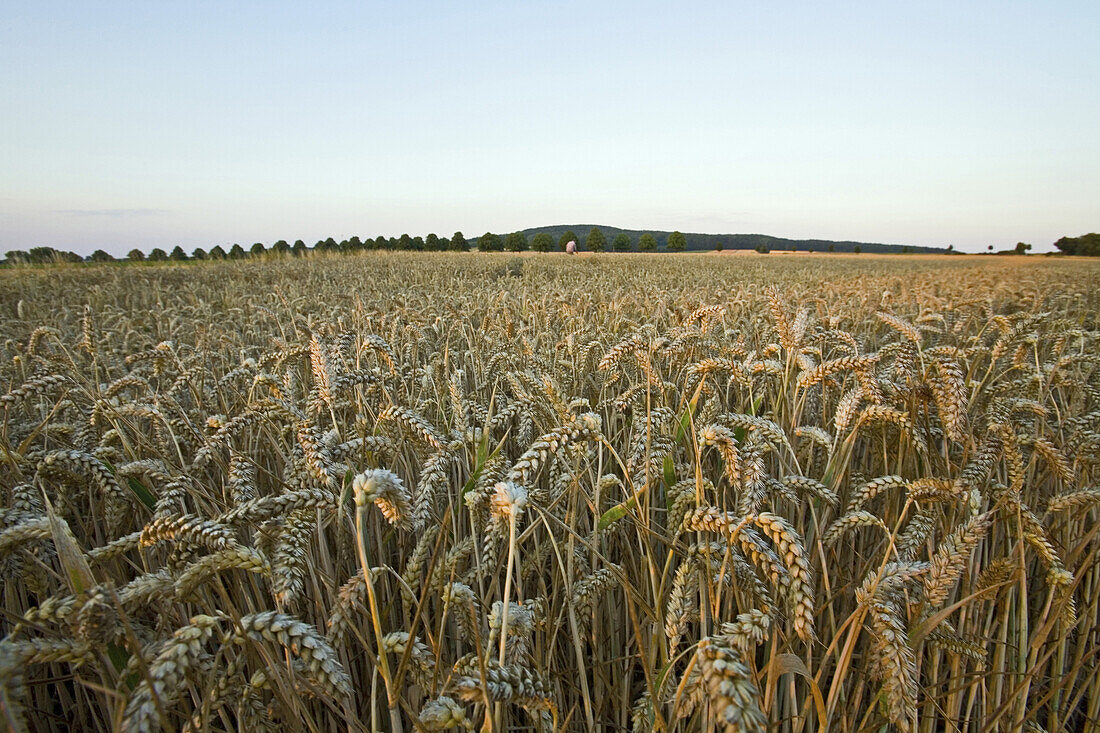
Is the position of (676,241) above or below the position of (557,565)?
above

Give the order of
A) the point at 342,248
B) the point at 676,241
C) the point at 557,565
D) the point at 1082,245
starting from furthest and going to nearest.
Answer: the point at 676,241, the point at 1082,245, the point at 342,248, the point at 557,565

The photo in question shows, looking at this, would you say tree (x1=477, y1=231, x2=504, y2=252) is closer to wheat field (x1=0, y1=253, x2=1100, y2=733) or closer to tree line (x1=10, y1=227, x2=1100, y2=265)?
tree line (x1=10, y1=227, x2=1100, y2=265)

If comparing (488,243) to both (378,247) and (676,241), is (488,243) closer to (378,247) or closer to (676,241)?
(378,247)

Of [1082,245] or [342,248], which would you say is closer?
[342,248]

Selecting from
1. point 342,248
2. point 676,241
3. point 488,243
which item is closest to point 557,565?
point 342,248

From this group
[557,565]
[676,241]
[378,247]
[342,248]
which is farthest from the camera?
[676,241]

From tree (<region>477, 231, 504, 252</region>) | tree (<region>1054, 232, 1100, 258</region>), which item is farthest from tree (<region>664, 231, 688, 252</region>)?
A: tree (<region>1054, 232, 1100, 258</region>)

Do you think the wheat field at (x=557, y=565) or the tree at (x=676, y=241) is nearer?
the wheat field at (x=557, y=565)

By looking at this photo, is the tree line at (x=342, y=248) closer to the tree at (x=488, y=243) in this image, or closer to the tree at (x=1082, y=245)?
the tree at (x=488, y=243)

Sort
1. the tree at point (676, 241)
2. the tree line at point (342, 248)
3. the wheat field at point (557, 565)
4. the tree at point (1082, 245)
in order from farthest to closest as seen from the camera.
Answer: the tree at point (676, 241) < the tree at point (1082, 245) < the tree line at point (342, 248) < the wheat field at point (557, 565)

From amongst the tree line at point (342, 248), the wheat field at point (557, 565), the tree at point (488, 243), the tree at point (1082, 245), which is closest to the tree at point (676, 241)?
the tree line at point (342, 248)

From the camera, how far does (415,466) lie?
92.0 inches

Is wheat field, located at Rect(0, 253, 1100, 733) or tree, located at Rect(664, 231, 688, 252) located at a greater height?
tree, located at Rect(664, 231, 688, 252)

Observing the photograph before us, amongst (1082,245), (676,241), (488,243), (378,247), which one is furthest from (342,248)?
(1082,245)
